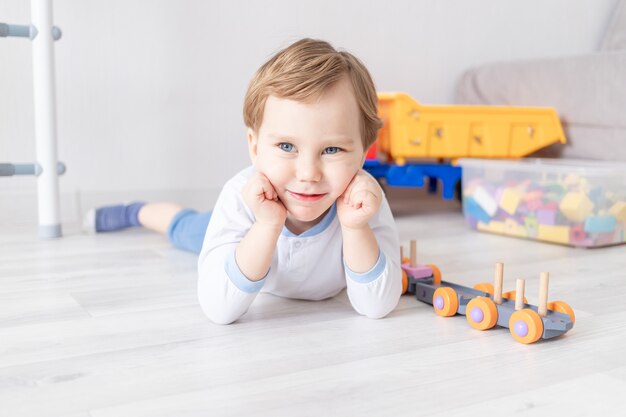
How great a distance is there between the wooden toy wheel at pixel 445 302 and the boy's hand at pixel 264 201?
10.1 inches

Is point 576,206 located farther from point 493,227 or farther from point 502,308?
point 502,308

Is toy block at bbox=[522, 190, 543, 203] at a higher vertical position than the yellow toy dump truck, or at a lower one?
lower

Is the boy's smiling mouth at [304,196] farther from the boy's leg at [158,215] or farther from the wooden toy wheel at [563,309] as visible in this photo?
the boy's leg at [158,215]

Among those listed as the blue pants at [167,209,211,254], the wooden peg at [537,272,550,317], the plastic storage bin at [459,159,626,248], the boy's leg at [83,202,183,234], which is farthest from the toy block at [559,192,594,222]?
the boy's leg at [83,202,183,234]

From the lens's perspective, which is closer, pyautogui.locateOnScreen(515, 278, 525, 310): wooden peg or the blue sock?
pyautogui.locateOnScreen(515, 278, 525, 310): wooden peg

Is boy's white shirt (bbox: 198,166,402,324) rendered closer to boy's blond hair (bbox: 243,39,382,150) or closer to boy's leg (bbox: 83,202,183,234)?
boy's blond hair (bbox: 243,39,382,150)

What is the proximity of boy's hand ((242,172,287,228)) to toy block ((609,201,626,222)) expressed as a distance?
898 mm

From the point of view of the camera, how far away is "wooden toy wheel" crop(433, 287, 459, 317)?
2.95 feet

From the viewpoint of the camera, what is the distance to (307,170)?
2.53 ft

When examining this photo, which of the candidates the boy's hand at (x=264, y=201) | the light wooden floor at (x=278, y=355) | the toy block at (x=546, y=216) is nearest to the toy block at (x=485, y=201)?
the toy block at (x=546, y=216)

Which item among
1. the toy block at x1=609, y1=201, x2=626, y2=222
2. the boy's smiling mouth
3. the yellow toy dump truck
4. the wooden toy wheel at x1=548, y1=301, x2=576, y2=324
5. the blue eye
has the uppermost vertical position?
the blue eye

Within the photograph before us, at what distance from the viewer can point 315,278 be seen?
940mm

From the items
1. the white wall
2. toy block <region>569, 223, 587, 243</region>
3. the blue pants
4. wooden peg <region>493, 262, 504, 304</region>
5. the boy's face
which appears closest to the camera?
the boy's face

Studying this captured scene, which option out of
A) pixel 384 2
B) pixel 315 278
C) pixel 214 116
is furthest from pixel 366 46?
pixel 315 278
